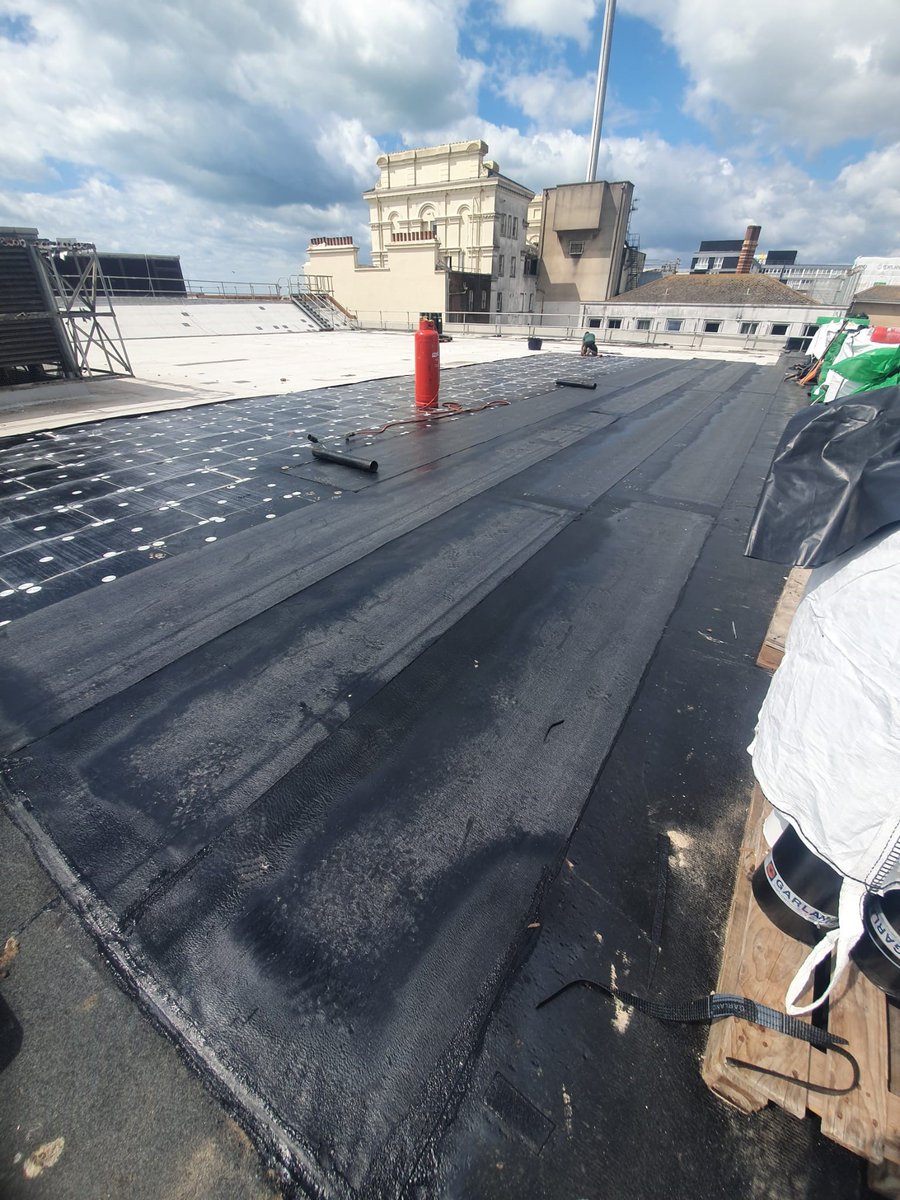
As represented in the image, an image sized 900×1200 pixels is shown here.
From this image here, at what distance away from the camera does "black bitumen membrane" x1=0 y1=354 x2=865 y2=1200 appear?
1.50m

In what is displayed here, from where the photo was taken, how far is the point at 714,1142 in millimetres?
1462

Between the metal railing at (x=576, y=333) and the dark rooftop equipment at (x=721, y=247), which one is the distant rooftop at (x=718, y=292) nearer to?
the metal railing at (x=576, y=333)

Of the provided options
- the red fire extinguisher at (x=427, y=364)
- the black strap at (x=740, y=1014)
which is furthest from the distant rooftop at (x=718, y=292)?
the black strap at (x=740, y=1014)

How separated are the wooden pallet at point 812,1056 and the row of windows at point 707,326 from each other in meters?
38.2

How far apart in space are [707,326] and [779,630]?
139 feet

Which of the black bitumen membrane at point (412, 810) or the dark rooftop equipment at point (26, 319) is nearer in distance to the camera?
the black bitumen membrane at point (412, 810)

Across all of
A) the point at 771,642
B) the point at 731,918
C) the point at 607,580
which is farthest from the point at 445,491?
the point at 731,918

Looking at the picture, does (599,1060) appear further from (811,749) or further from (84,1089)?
(84,1089)

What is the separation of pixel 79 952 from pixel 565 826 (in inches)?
78.6

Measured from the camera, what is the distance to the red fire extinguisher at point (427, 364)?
1017 cm

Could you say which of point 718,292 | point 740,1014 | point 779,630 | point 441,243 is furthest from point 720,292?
point 740,1014

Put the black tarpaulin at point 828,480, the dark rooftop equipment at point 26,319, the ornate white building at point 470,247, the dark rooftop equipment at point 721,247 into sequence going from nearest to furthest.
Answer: the black tarpaulin at point 828,480
the dark rooftop equipment at point 26,319
the ornate white building at point 470,247
the dark rooftop equipment at point 721,247

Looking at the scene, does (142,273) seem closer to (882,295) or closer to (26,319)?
(26,319)

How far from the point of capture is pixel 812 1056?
1459 mm
